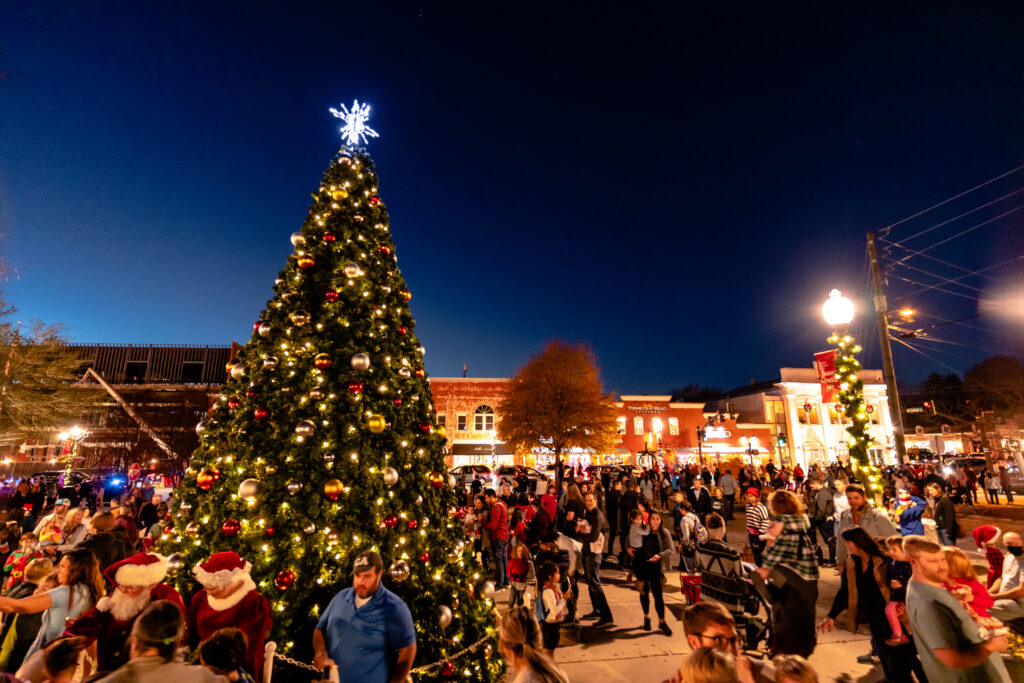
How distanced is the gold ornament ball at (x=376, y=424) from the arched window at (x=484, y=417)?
1319 inches

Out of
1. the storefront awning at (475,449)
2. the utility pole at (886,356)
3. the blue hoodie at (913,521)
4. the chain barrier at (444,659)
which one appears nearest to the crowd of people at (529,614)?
the chain barrier at (444,659)

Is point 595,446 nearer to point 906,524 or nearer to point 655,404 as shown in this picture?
point 655,404

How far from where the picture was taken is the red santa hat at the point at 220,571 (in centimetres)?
308

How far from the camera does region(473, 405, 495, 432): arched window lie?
1479 inches

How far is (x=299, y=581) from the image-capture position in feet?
13.0

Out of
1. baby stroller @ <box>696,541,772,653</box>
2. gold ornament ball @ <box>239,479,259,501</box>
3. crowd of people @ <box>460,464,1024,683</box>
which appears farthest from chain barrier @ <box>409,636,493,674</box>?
baby stroller @ <box>696,541,772,653</box>

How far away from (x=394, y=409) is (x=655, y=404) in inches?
1546

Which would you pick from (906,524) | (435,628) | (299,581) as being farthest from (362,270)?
(906,524)

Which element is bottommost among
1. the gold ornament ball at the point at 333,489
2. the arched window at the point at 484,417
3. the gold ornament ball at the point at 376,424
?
the gold ornament ball at the point at 333,489

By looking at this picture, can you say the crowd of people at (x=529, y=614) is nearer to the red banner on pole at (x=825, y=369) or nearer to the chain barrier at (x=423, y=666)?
the chain barrier at (x=423, y=666)

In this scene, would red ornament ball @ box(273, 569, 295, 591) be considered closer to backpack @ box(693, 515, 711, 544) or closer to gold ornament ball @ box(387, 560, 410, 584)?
gold ornament ball @ box(387, 560, 410, 584)

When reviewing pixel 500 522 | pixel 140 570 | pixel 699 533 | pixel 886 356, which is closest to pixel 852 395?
pixel 886 356

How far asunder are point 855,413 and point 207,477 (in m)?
12.3

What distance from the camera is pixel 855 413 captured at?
404 inches
